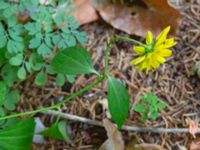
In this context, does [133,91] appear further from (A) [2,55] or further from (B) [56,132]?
(A) [2,55]

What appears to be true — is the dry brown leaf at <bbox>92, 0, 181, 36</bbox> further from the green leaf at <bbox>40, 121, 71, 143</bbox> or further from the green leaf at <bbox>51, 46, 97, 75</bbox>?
the green leaf at <bbox>40, 121, 71, 143</bbox>

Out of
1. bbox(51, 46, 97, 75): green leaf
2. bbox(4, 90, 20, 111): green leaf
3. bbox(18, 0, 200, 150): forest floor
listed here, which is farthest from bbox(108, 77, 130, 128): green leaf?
bbox(4, 90, 20, 111): green leaf

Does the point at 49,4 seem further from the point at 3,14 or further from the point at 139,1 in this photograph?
the point at 139,1

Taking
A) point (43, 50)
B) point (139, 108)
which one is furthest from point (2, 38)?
point (139, 108)

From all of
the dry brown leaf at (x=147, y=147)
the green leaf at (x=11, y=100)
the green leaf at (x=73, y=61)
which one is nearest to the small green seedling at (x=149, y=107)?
the dry brown leaf at (x=147, y=147)

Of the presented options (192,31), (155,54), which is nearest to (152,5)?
(192,31)

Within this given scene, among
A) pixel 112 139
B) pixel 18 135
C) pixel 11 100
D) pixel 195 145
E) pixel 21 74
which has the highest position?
pixel 21 74
